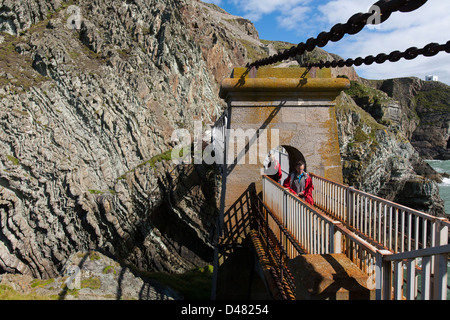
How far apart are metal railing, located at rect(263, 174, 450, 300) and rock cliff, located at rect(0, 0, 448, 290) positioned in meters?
14.9

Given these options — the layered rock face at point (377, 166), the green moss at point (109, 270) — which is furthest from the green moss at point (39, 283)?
the layered rock face at point (377, 166)

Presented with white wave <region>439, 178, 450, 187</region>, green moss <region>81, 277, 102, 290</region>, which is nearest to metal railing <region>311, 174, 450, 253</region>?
green moss <region>81, 277, 102, 290</region>

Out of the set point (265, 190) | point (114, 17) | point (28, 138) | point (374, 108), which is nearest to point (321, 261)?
point (265, 190)

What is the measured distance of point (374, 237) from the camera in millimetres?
4199

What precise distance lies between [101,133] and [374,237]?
18629 mm

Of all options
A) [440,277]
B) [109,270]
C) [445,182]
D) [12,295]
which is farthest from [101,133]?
[445,182]

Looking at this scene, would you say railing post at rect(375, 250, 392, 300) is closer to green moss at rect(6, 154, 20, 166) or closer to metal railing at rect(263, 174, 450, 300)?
metal railing at rect(263, 174, 450, 300)

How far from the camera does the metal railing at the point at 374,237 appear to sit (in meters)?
1.88

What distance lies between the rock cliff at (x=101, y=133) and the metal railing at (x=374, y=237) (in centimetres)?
1494

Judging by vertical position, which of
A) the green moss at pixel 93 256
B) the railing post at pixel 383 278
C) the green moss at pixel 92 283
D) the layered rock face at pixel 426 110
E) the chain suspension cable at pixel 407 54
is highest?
the layered rock face at pixel 426 110

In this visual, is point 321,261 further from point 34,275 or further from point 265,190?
point 34,275

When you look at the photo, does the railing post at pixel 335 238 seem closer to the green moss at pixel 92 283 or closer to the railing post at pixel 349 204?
the railing post at pixel 349 204

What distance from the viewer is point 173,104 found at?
24.8m

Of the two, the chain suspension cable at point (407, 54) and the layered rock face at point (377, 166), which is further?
the layered rock face at point (377, 166)
